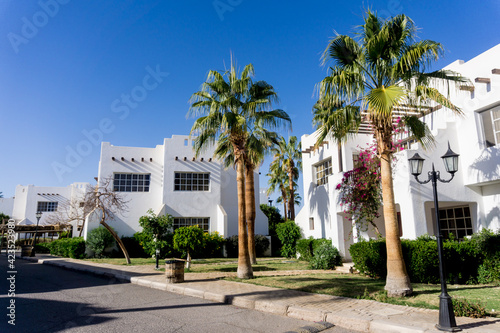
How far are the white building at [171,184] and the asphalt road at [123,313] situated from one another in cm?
1299

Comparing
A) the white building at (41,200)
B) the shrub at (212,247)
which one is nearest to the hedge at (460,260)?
the shrub at (212,247)

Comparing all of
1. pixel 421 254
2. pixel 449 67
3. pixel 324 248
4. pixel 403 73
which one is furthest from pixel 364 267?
pixel 449 67

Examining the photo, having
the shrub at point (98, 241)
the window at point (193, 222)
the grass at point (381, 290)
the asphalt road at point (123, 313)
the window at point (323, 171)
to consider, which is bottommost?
the asphalt road at point (123, 313)

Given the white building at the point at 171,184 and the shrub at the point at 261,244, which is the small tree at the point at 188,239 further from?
the shrub at the point at 261,244

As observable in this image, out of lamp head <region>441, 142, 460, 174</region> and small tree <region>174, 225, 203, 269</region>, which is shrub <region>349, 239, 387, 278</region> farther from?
small tree <region>174, 225, 203, 269</region>

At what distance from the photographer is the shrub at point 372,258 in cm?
1136

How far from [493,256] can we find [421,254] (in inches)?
78.9

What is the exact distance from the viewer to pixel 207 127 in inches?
465

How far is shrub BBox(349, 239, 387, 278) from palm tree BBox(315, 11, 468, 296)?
3208 millimetres

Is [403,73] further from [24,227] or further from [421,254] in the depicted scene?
[24,227]

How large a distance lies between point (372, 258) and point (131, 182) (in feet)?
57.7

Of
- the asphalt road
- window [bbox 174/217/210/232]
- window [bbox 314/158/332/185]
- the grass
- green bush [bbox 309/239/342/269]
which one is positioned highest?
window [bbox 314/158/332/185]

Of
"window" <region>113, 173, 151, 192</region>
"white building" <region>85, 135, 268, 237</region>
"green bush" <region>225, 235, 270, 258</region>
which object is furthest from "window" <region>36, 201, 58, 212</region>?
"green bush" <region>225, 235, 270, 258</region>

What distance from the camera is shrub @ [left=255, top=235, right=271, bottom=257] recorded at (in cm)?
2348
